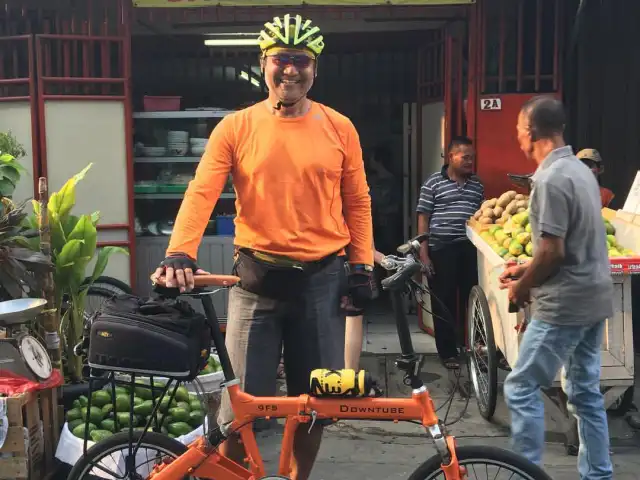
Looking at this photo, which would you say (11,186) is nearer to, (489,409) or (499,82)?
(489,409)

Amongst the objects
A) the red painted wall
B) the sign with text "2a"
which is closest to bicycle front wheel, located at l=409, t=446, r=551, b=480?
the red painted wall

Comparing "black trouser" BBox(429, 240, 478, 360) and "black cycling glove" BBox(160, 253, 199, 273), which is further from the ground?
"black cycling glove" BBox(160, 253, 199, 273)

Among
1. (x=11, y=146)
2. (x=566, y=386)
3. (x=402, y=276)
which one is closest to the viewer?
(x=402, y=276)

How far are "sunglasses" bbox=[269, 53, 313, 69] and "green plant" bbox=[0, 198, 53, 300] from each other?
1.97m

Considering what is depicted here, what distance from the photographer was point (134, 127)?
6.98 m

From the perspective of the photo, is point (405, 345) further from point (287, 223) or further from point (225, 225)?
point (225, 225)

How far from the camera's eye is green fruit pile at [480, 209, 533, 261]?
14.7 feet

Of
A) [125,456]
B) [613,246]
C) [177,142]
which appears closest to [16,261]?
[125,456]

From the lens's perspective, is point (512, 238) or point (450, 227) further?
point (450, 227)

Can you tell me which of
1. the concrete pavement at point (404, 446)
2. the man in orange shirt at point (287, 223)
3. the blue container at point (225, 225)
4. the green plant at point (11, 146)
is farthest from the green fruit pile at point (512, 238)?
the green plant at point (11, 146)

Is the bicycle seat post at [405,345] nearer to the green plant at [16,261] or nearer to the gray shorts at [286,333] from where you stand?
the gray shorts at [286,333]

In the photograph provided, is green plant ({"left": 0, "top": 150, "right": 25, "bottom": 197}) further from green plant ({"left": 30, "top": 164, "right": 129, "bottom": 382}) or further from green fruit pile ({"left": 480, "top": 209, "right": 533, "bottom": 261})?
green fruit pile ({"left": 480, "top": 209, "right": 533, "bottom": 261})

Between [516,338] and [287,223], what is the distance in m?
1.86

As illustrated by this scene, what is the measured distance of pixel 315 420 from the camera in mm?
2889
